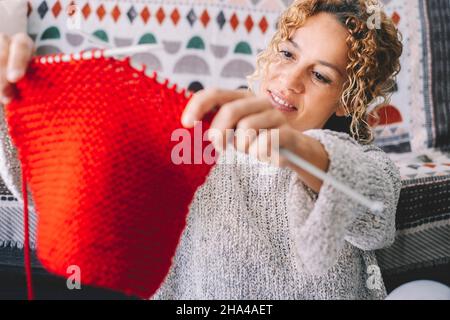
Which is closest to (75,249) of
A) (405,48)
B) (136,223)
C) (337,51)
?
(136,223)

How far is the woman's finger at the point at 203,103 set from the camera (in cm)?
50

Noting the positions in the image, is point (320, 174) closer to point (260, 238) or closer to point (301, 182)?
point (301, 182)

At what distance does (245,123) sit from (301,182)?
0.44 ft

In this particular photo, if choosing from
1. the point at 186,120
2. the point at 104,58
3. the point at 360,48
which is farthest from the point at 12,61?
the point at 360,48

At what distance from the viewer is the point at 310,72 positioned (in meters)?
0.83

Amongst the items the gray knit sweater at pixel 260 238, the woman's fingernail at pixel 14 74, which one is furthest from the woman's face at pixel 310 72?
the woman's fingernail at pixel 14 74

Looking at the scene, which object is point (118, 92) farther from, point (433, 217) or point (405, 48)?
point (405, 48)

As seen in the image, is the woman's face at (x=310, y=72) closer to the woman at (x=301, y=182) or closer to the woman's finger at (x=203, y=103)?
the woman at (x=301, y=182)

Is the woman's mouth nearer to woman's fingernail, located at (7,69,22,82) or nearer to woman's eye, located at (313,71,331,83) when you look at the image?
woman's eye, located at (313,71,331,83)

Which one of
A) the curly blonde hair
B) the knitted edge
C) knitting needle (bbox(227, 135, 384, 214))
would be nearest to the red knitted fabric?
the knitted edge

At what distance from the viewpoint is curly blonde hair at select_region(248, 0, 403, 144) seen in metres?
0.82

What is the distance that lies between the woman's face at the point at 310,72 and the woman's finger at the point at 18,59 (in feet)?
1.44

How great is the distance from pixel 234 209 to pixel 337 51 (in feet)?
1.15

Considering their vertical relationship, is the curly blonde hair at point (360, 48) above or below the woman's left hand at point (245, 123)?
above
